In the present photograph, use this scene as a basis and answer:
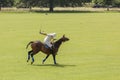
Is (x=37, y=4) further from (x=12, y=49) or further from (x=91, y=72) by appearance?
(x=91, y=72)

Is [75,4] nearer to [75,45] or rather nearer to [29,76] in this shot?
[75,45]

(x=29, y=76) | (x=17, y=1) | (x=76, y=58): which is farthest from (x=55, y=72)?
(x=17, y=1)

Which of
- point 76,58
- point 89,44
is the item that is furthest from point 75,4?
point 76,58

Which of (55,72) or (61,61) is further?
(61,61)

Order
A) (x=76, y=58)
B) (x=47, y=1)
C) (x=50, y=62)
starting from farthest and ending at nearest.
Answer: (x=47, y=1) → (x=76, y=58) → (x=50, y=62)

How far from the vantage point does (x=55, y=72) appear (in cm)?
1934

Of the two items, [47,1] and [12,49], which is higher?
[12,49]

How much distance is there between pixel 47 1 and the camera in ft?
424

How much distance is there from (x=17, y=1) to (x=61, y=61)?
11932 cm

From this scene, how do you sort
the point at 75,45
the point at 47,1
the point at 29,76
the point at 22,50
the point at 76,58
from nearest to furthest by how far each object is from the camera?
the point at 29,76 → the point at 76,58 → the point at 22,50 → the point at 75,45 → the point at 47,1

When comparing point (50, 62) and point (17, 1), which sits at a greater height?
point (50, 62)

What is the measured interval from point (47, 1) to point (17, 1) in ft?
50.3

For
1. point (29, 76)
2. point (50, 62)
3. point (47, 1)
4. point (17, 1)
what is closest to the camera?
point (29, 76)

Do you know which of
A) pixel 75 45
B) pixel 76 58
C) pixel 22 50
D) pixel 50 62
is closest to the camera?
pixel 50 62
